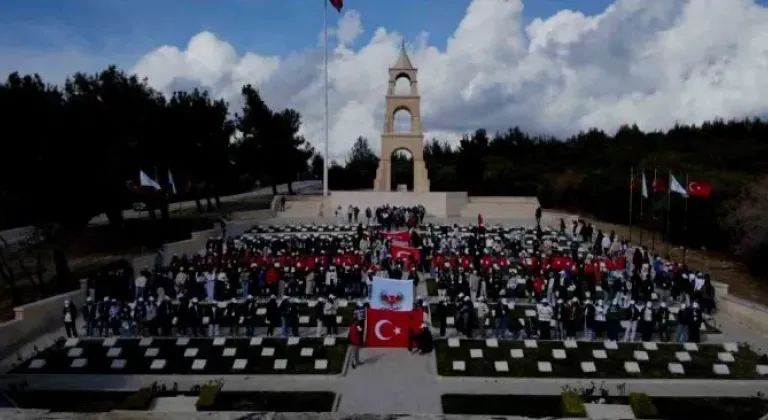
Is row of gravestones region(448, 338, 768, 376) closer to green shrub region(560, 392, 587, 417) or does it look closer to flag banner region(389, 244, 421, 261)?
green shrub region(560, 392, 587, 417)

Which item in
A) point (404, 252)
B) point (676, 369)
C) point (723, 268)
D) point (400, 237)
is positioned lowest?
point (676, 369)

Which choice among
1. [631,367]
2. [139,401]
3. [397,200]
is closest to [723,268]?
[631,367]

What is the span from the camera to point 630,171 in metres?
54.1

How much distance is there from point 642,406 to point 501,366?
4.00m

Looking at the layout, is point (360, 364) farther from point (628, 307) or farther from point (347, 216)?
point (347, 216)

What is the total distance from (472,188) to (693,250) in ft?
77.4

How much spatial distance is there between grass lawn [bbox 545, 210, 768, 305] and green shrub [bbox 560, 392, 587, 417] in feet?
50.2

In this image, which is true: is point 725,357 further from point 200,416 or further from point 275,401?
point 200,416

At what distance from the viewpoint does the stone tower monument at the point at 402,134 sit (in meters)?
55.2

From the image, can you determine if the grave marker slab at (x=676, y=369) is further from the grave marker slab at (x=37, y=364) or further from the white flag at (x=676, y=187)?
the grave marker slab at (x=37, y=364)

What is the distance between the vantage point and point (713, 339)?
71.5ft

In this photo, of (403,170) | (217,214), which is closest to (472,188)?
(403,170)

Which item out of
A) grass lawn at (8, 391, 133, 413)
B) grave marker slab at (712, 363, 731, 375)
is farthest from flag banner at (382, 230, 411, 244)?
grass lawn at (8, 391, 133, 413)

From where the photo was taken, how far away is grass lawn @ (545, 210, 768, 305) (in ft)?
96.0
